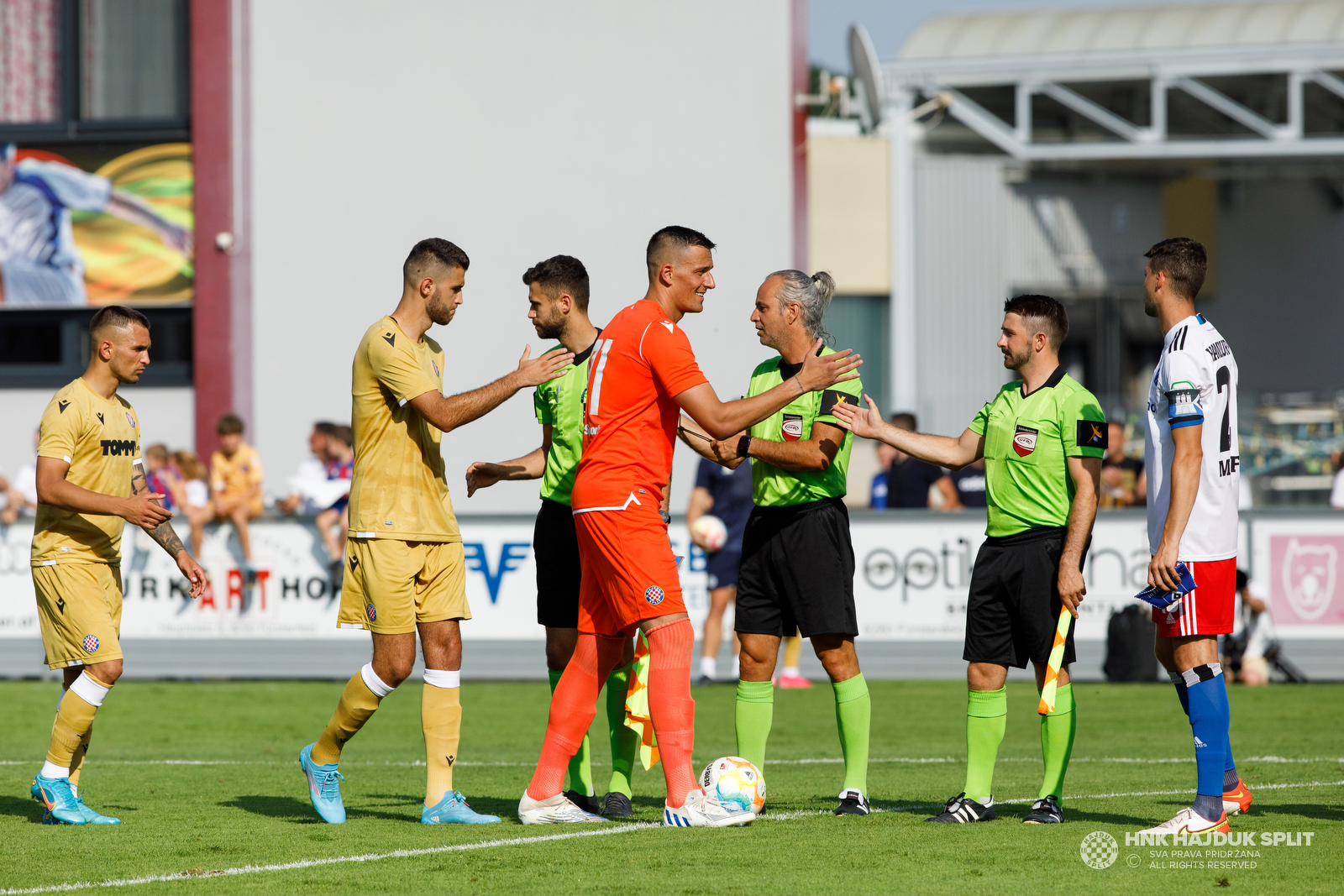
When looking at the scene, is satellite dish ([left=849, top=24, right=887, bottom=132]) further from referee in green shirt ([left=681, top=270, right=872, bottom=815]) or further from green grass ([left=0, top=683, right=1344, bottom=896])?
referee in green shirt ([left=681, top=270, right=872, bottom=815])

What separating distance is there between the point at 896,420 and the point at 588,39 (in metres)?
6.99

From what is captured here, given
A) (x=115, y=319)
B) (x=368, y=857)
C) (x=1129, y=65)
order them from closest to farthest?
(x=368, y=857)
(x=115, y=319)
(x=1129, y=65)

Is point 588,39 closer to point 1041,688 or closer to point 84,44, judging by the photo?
point 84,44

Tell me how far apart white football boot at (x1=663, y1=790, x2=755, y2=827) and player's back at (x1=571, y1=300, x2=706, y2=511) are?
1.22 meters

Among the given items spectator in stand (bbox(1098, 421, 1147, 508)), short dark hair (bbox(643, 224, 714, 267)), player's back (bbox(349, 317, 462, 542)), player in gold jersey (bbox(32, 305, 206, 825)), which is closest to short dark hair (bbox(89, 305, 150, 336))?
player in gold jersey (bbox(32, 305, 206, 825))

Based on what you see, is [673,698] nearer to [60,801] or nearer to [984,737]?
[984,737]

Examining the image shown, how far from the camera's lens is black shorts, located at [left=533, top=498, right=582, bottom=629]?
22.7 ft

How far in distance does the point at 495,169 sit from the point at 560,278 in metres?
13.9

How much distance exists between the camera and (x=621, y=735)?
23.0ft

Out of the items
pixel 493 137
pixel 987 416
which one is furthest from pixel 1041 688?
pixel 493 137

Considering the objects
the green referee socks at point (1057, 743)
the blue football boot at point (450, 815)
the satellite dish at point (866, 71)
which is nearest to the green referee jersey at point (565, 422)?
the blue football boot at point (450, 815)

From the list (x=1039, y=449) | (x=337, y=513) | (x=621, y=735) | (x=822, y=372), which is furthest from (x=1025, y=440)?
(x=337, y=513)

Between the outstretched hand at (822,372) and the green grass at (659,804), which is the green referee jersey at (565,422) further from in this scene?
the green grass at (659,804)

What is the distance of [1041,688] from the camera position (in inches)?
253
